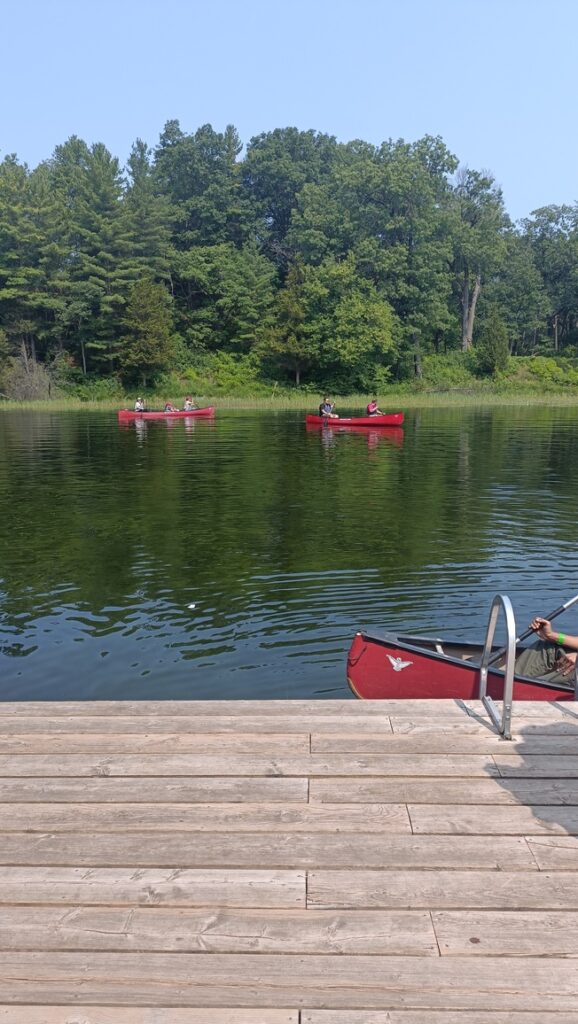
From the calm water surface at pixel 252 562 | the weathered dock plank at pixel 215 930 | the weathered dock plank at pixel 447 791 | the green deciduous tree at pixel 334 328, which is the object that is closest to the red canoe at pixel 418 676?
the calm water surface at pixel 252 562

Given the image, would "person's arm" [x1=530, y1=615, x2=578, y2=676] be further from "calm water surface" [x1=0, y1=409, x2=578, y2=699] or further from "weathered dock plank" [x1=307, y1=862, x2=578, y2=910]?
"weathered dock plank" [x1=307, y1=862, x2=578, y2=910]

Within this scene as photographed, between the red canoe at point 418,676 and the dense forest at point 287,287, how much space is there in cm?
5559

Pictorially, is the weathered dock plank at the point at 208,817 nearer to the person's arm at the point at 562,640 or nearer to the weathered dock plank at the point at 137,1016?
the weathered dock plank at the point at 137,1016

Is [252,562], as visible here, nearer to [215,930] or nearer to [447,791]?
[447,791]

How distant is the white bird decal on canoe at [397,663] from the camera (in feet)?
21.3

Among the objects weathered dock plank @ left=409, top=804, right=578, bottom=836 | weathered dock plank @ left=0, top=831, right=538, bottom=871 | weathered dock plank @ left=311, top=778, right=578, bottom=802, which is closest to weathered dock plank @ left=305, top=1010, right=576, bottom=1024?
weathered dock plank @ left=0, top=831, right=538, bottom=871

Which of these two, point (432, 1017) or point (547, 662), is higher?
point (432, 1017)

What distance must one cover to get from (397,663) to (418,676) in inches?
8.0

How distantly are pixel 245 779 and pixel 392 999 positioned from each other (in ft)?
5.07

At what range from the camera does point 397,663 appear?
6.52 meters

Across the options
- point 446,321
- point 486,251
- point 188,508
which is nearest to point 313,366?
point 446,321

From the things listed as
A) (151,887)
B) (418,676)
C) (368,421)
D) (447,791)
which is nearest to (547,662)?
(418,676)

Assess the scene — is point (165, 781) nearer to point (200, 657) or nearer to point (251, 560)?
point (200, 657)

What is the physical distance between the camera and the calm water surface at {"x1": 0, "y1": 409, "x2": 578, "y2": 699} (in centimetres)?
844
